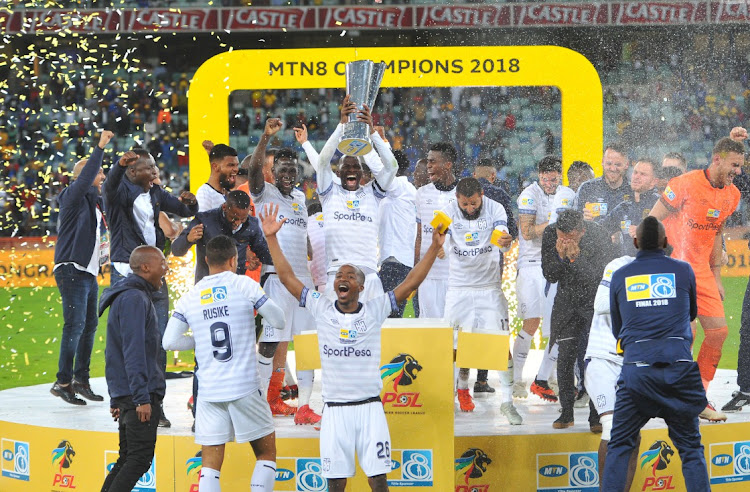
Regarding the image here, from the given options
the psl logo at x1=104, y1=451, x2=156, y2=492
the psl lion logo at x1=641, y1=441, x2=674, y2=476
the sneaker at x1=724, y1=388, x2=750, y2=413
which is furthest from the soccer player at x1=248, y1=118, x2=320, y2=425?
the sneaker at x1=724, y1=388, x2=750, y2=413

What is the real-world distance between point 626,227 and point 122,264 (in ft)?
11.9

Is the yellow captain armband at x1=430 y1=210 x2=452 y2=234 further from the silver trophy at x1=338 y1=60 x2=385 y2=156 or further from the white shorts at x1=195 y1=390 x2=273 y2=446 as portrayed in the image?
the white shorts at x1=195 y1=390 x2=273 y2=446

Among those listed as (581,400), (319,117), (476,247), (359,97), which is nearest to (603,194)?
(476,247)

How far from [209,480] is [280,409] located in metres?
1.75

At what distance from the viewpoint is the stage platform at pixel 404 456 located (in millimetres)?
5762

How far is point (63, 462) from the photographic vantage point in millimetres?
6062

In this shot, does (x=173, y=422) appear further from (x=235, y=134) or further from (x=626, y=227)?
(x=235, y=134)

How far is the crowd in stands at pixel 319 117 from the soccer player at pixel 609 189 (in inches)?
334

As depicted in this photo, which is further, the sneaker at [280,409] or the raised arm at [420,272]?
the sneaker at [280,409]

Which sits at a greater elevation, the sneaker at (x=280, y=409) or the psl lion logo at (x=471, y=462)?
the sneaker at (x=280, y=409)

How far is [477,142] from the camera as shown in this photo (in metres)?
17.2

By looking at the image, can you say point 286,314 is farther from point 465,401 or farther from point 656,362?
point 656,362

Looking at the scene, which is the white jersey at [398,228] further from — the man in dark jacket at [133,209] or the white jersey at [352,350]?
the white jersey at [352,350]

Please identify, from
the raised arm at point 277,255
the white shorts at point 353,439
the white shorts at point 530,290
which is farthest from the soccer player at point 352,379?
the white shorts at point 530,290
